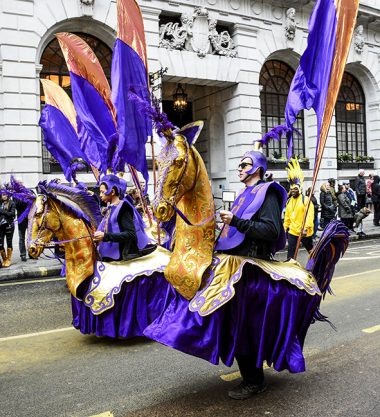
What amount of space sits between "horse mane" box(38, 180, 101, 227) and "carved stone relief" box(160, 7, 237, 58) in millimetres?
13634

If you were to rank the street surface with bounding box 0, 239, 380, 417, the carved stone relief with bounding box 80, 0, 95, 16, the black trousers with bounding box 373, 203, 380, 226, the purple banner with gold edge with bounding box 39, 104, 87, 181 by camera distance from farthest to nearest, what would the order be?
the black trousers with bounding box 373, 203, 380, 226 < the carved stone relief with bounding box 80, 0, 95, 16 < the purple banner with gold edge with bounding box 39, 104, 87, 181 < the street surface with bounding box 0, 239, 380, 417

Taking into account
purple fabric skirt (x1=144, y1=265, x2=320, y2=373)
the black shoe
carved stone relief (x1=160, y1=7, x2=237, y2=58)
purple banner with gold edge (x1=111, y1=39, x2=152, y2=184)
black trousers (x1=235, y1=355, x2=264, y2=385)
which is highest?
carved stone relief (x1=160, y1=7, x2=237, y2=58)

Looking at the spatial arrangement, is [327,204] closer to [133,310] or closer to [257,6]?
[257,6]

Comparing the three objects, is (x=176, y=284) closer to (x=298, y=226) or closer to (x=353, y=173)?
(x=298, y=226)

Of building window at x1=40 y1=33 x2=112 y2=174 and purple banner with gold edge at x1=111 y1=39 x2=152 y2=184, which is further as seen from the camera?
building window at x1=40 y1=33 x2=112 y2=174

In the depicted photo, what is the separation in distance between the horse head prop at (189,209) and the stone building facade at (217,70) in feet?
42.1

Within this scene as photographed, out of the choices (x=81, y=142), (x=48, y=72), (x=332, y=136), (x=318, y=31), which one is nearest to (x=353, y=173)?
(x=332, y=136)

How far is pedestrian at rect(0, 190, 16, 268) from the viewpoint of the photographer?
11688 millimetres

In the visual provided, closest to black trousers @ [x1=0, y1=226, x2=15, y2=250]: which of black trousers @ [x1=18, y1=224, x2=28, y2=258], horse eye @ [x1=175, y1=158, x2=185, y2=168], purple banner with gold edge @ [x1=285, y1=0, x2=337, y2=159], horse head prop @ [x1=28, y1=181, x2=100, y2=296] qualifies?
black trousers @ [x1=18, y1=224, x2=28, y2=258]

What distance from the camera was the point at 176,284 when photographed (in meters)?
3.80

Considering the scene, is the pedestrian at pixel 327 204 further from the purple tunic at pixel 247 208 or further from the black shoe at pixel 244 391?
the black shoe at pixel 244 391

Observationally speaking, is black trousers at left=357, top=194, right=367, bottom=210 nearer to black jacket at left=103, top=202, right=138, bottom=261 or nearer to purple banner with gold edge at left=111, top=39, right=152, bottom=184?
purple banner with gold edge at left=111, top=39, right=152, bottom=184

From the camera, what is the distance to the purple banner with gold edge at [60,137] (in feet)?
32.6

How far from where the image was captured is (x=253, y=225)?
3686 mm
